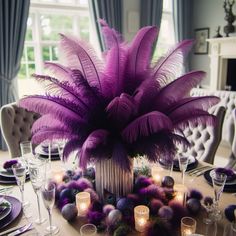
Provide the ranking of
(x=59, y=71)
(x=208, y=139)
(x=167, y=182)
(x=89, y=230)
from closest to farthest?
(x=89, y=230)
(x=59, y=71)
(x=167, y=182)
(x=208, y=139)

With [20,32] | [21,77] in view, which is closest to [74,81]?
[20,32]

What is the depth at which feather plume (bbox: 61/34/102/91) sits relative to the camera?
1.05m

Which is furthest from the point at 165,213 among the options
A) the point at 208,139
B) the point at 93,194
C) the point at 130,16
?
the point at 130,16

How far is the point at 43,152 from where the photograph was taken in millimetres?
1743

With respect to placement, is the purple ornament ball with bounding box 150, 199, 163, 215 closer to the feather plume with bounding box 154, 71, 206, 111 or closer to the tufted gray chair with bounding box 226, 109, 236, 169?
the feather plume with bounding box 154, 71, 206, 111

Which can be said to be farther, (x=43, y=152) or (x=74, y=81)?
(x=43, y=152)

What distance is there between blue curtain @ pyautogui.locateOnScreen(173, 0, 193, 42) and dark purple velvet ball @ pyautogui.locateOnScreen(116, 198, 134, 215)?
16.3 feet

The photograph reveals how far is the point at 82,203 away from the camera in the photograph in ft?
3.61

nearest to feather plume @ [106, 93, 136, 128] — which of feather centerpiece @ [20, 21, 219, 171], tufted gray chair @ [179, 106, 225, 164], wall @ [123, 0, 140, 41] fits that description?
feather centerpiece @ [20, 21, 219, 171]

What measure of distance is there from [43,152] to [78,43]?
0.91 metres

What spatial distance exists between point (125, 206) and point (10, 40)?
326 centimetres

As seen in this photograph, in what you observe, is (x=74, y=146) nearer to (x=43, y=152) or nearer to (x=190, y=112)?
(x=190, y=112)

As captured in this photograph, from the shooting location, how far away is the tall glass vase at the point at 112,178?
1104 millimetres

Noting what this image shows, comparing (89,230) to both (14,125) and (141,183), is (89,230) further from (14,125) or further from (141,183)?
(14,125)
